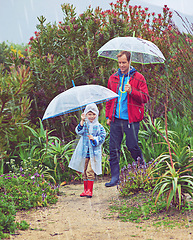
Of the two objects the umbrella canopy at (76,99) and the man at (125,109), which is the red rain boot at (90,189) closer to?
the man at (125,109)

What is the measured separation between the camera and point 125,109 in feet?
18.3

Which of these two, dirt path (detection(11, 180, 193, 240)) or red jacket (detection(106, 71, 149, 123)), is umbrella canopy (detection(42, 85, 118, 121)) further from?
dirt path (detection(11, 180, 193, 240))

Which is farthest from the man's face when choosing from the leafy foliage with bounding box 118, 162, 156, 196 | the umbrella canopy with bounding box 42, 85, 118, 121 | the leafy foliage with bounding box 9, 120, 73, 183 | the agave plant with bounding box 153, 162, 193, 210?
the agave plant with bounding box 153, 162, 193, 210

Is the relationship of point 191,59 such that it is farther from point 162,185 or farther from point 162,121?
point 162,121

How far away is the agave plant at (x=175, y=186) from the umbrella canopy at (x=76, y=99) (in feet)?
4.92

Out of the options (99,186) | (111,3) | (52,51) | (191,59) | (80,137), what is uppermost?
(111,3)

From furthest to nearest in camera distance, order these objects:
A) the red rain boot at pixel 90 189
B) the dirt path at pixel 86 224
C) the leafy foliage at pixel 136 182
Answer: the red rain boot at pixel 90 189
the leafy foliage at pixel 136 182
the dirt path at pixel 86 224

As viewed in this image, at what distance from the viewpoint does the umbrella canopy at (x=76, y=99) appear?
4840mm

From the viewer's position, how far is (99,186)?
19.2 feet

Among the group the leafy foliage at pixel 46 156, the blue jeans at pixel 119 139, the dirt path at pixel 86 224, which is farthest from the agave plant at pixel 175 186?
the leafy foliage at pixel 46 156

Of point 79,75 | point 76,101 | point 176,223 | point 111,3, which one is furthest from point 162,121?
point 111,3

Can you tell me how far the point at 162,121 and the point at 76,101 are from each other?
3.06m

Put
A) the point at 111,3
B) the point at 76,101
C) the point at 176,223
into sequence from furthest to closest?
the point at 111,3, the point at 76,101, the point at 176,223

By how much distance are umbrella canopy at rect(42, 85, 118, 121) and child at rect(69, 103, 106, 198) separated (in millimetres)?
288
